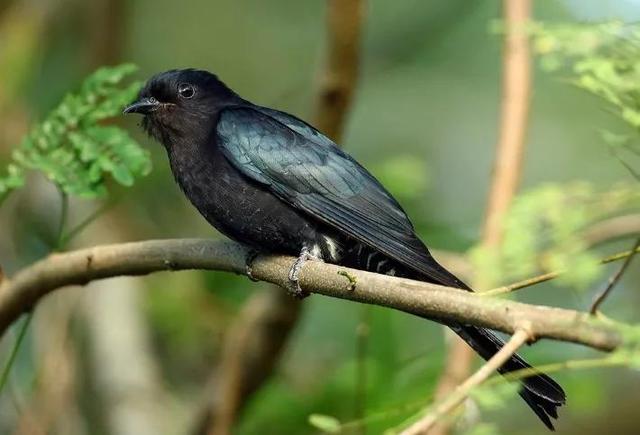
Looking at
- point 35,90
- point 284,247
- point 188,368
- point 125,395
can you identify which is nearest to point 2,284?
point 284,247

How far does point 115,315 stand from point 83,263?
110 inches

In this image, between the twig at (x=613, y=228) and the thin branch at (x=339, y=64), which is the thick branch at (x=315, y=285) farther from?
the twig at (x=613, y=228)

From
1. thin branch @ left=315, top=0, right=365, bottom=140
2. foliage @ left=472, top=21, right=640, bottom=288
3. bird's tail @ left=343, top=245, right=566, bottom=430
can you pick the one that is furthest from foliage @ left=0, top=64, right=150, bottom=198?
foliage @ left=472, top=21, right=640, bottom=288

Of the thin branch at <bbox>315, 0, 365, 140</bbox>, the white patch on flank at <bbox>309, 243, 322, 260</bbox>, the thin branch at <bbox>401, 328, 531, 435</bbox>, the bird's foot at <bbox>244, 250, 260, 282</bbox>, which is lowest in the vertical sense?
the thin branch at <bbox>401, 328, 531, 435</bbox>

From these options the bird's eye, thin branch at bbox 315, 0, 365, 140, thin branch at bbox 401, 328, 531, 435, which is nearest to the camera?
thin branch at bbox 401, 328, 531, 435

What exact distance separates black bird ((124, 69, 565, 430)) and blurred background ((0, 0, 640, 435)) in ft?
1.18

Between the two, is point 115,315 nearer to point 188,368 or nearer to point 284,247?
point 188,368

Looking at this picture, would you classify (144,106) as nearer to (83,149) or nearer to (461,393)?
(83,149)

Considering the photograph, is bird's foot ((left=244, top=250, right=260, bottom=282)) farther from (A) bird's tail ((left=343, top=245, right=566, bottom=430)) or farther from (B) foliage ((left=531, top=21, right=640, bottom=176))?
(B) foliage ((left=531, top=21, right=640, bottom=176))

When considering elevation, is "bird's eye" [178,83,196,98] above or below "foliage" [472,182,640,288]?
above

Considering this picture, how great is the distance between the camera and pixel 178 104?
13.2ft

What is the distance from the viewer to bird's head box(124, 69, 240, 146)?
12.9 ft

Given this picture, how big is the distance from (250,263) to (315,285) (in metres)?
0.55

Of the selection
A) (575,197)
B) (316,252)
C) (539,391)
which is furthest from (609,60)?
(316,252)
